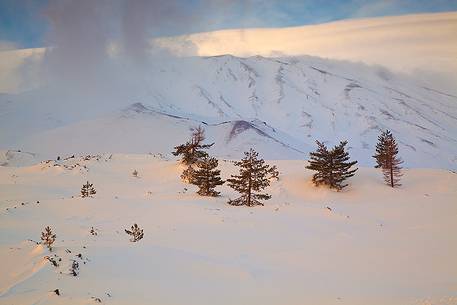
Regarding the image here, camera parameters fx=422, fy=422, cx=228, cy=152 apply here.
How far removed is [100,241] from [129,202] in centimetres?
779

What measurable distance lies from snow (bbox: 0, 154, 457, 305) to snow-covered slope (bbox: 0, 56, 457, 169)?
166ft

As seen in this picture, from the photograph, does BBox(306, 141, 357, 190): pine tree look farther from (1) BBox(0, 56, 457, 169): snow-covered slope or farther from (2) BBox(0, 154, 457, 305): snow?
(1) BBox(0, 56, 457, 169): snow-covered slope

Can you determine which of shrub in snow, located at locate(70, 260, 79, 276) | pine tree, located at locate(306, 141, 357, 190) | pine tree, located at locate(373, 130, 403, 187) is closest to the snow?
shrub in snow, located at locate(70, 260, 79, 276)

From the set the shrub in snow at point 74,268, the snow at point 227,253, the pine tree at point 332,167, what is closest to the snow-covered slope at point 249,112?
the pine tree at point 332,167

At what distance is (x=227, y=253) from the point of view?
12195 mm

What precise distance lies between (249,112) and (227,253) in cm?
10194

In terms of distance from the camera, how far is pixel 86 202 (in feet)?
63.2

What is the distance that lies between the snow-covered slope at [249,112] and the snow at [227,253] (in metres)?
50.5

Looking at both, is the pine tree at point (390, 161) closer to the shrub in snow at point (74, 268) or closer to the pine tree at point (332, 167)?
the pine tree at point (332, 167)

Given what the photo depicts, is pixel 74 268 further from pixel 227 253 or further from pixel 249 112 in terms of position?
pixel 249 112

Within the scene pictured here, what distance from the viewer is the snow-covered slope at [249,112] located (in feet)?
257

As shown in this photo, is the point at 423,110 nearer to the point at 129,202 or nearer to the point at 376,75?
the point at 376,75

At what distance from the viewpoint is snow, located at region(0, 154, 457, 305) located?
8.58 meters

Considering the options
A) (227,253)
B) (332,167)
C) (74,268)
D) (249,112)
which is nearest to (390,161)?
(332,167)
